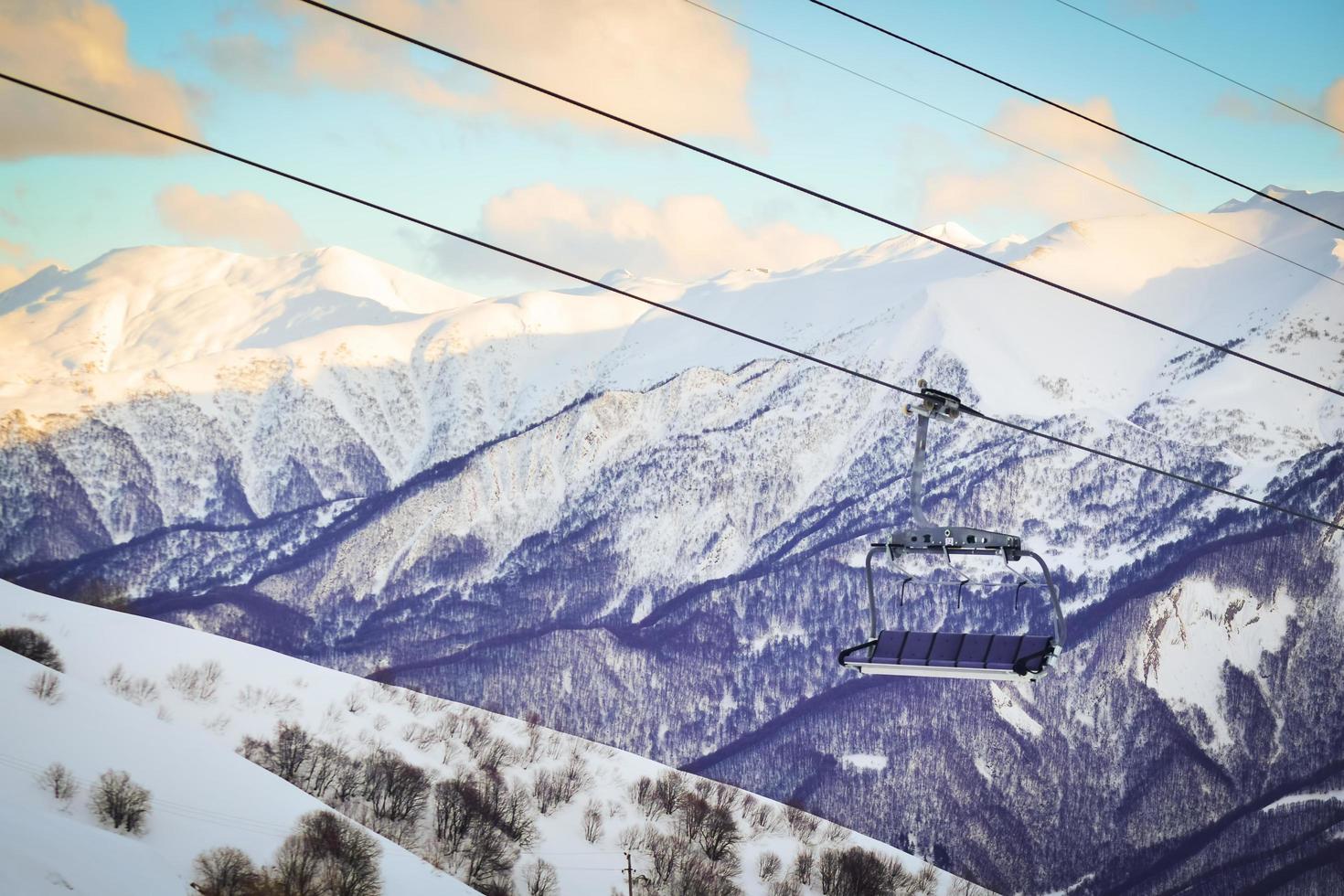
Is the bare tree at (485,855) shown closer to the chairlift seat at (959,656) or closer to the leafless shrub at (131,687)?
the leafless shrub at (131,687)

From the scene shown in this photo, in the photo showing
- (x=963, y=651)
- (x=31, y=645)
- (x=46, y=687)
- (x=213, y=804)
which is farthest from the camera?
(x=31, y=645)

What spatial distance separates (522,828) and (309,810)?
44.2m

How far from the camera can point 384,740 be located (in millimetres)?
191750

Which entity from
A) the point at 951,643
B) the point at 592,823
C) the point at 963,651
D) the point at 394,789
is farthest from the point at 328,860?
the point at 951,643

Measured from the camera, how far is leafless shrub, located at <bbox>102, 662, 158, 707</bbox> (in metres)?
188

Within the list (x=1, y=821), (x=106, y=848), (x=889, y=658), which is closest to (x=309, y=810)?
(x=106, y=848)

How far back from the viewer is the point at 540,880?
14975cm

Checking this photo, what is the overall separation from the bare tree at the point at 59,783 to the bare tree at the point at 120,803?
1.50 meters

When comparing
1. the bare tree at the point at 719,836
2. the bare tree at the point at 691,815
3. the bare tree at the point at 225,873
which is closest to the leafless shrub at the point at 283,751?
the bare tree at the point at 691,815

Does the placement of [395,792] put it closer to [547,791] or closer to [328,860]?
[547,791]

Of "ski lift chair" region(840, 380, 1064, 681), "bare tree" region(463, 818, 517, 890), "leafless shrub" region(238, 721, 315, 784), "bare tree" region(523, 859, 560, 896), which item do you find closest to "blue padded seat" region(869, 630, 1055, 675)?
"ski lift chair" region(840, 380, 1064, 681)

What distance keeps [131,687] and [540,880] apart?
235ft

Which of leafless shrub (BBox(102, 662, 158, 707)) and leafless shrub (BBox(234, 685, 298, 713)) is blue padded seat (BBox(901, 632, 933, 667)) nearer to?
leafless shrub (BBox(102, 662, 158, 707))

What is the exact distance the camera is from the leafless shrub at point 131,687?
188 meters
